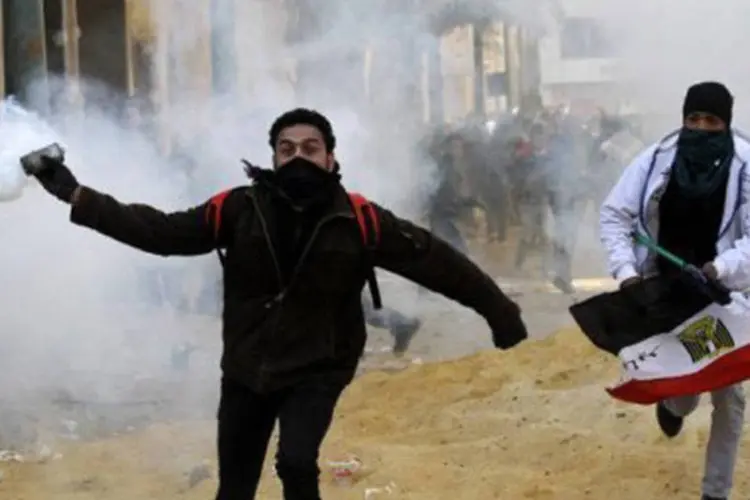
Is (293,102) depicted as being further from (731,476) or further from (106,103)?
(731,476)

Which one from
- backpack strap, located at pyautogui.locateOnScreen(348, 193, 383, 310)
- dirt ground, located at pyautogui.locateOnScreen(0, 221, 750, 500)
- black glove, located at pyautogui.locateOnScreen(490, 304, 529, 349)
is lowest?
dirt ground, located at pyautogui.locateOnScreen(0, 221, 750, 500)

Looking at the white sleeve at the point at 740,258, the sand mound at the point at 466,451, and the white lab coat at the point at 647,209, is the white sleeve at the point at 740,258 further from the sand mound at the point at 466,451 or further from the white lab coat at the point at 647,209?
the sand mound at the point at 466,451

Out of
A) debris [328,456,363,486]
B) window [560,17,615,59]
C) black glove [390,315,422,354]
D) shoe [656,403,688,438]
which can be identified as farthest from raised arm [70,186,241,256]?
window [560,17,615,59]

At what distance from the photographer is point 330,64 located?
13.0 m

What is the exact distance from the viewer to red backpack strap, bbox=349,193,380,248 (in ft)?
15.4

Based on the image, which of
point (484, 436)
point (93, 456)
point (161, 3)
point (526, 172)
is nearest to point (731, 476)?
point (484, 436)

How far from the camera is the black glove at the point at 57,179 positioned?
4586 mm

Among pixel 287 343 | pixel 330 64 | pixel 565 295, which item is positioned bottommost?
pixel 565 295

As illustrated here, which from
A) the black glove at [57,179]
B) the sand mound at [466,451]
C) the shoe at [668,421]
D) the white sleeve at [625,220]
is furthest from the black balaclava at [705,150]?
the black glove at [57,179]

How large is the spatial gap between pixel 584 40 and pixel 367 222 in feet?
35.0

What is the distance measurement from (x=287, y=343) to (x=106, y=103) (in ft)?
26.5

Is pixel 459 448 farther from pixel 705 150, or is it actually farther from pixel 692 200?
pixel 705 150

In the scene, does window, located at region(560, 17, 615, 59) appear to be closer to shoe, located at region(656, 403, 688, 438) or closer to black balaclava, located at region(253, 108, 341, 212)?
shoe, located at region(656, 403, 688, 438)

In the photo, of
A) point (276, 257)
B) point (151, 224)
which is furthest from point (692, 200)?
point (151, 224)
